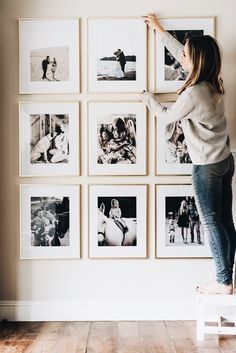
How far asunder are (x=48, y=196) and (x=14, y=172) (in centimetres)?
27

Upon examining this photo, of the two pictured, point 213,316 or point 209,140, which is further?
point 213,316

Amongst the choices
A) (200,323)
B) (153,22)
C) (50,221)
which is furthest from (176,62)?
(200,323)

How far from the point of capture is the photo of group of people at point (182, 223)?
9.53ft

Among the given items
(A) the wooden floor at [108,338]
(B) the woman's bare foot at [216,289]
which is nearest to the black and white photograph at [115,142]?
(B) the woman's bare foot at [216,289]

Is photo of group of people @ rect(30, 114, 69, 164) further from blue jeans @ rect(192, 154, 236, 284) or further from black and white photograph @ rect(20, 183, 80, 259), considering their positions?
blue jeans @ rect(192, 154, 236, 284)

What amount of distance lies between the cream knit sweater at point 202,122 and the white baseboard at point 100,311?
99cm

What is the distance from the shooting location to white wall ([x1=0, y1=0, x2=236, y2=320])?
9.43 feet

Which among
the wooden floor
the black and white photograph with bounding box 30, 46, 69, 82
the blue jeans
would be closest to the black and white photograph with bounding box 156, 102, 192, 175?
the blue jeans

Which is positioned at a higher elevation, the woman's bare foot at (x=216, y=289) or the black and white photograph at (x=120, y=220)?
the black and white photograph at (x=120, y=220)

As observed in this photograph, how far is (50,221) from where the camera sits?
291cm

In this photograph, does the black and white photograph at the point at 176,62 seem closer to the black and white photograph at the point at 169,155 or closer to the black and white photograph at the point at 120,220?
the black and white photograph at the point at 169,155

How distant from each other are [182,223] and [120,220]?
0.39 meters

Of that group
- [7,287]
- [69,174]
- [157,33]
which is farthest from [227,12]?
[7,287]

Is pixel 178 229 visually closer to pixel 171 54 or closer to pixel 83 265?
pixel 83 265
